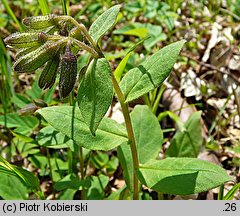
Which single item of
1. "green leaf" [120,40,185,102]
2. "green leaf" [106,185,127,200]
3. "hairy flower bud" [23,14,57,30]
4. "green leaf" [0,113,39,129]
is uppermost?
"hairy flower bud" [23,14,57,30]

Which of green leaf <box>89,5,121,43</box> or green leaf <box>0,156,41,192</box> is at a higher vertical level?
green leaf <box>89,5,121,43</box>

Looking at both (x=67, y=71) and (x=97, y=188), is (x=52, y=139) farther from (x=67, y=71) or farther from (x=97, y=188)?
(x=67, y=71)

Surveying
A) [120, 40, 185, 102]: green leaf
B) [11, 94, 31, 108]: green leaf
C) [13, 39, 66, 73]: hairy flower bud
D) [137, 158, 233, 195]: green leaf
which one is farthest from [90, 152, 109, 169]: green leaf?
[13, 39, 66, 73]: hairy flower bud

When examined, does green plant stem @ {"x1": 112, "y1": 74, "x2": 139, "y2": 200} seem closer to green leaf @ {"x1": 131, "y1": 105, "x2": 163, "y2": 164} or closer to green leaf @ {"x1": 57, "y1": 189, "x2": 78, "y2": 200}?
green leaf @ {"x1": 131, "y1": 105, "x2": 163, "y2": 164}

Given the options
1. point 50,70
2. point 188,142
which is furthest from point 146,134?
point 50,70

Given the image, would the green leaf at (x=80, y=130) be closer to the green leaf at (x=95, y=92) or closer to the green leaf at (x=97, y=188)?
the green leaf at (x=95, y=92)

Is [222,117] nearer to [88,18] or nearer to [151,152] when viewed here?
[151,152]

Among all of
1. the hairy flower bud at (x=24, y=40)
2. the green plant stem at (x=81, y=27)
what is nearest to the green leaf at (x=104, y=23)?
the green plant stem at (x=81, y=27)
